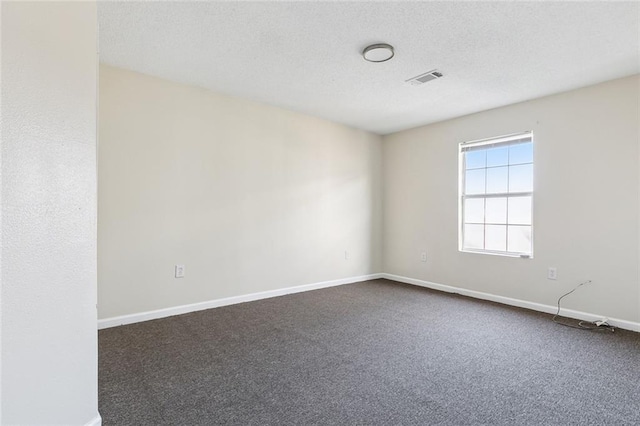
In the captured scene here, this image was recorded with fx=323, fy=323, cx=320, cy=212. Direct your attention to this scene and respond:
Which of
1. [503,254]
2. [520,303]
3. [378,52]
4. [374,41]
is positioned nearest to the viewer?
[374,41]

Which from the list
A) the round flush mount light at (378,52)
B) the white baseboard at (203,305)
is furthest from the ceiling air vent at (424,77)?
the white baseboard at (203,305)

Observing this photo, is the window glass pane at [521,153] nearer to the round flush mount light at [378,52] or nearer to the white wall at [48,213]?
the round flush mount light at [378,52]

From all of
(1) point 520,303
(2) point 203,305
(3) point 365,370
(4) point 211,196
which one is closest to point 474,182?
(1) point 520,303

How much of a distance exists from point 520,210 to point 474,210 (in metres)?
0.56

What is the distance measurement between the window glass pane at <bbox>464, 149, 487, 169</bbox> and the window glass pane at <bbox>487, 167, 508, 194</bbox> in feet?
0.49

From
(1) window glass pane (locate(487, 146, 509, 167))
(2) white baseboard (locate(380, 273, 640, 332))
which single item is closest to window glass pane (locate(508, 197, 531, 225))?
(1) window glass pane (locate(487, 146, 509, 167))

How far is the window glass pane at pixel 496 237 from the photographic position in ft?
13.0

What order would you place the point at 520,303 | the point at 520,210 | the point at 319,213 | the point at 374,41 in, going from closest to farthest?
the point at 374,41, the point at 520,303, the point at 520,210, the point at 319,213

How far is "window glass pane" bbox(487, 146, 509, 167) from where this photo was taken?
3934mm

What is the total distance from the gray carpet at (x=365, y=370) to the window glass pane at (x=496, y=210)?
3.84 feet

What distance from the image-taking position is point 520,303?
369 centimetres

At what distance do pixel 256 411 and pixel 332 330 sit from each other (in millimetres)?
1273

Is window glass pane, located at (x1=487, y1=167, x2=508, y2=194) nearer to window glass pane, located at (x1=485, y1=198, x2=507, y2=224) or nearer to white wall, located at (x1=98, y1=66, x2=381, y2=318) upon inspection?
window glass pane, located at (x1=485, y1=198, x2=507, y2=224)

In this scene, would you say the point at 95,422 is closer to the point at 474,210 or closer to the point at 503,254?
the point at 503,254
